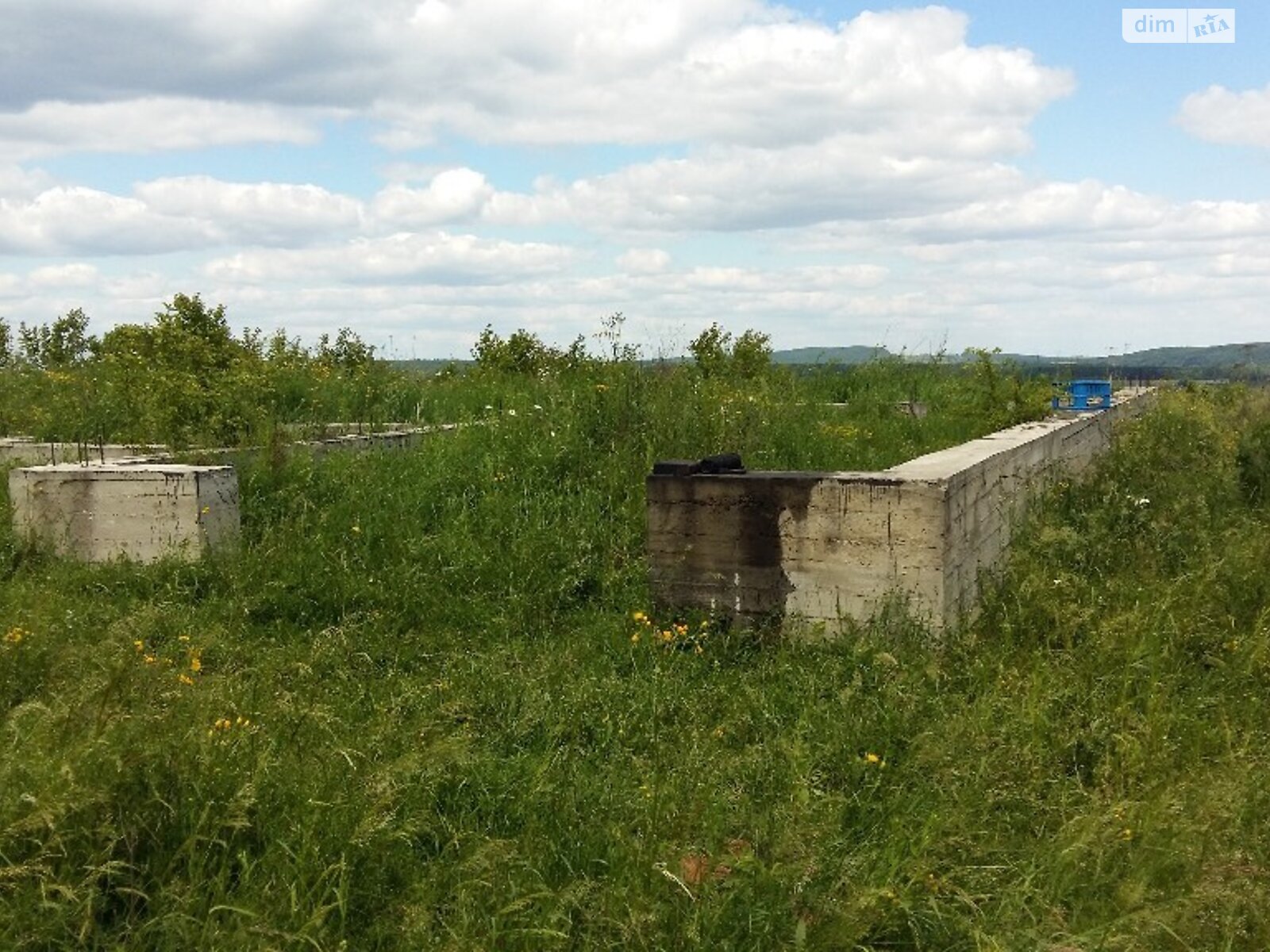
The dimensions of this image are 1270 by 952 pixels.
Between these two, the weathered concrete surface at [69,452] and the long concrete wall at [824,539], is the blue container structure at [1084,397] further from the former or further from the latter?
the weathered concrete surface at [69,452]

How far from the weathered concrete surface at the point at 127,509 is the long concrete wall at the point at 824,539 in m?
2.99

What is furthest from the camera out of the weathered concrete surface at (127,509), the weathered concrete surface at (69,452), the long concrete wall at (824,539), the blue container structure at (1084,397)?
the blue container structure at (1084,397)

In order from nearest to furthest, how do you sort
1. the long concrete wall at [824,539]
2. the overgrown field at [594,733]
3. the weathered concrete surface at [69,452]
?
the overgrown field at [594,733] < the long concrete wall at [824,539] < the weathered concrete surface at [69,452]

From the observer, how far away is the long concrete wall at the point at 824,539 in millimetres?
6215

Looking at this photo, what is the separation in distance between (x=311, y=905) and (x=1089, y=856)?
2.67 metres

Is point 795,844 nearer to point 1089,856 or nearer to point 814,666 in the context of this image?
point 1089,856

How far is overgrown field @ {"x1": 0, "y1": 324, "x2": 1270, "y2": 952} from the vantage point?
10.8 ft

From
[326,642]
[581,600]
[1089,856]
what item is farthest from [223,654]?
[1089,856]

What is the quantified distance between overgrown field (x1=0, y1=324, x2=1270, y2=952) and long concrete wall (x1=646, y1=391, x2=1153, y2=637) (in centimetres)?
23

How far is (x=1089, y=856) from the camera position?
3.97 m

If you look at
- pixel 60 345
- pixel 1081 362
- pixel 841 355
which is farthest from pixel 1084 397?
pixel 60 345

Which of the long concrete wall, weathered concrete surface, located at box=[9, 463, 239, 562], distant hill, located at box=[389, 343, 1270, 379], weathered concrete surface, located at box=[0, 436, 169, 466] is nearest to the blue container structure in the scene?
distant hill, located at box=[389, 343, 1270, 379]

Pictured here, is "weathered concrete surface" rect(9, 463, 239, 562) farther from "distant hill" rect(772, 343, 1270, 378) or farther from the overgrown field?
"distant hill" rect(772, 343, 1270, 378)

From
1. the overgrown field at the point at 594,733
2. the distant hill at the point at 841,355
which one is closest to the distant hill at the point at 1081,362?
the distant hill at the point at 841,355
